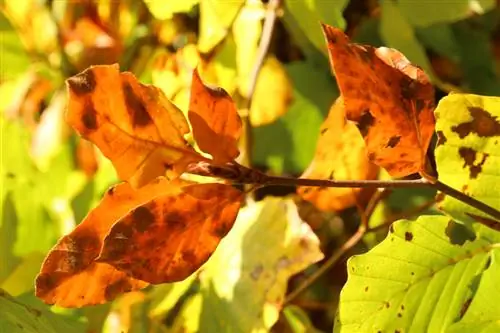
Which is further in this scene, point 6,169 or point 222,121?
point 6,169

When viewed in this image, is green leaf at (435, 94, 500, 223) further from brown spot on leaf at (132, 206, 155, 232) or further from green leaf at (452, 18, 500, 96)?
green leaf at (452, 18, 500, 96)

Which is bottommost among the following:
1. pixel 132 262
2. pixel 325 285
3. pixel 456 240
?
→ pixel 325 285

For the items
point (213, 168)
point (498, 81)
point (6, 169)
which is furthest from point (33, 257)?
point (498, 81)

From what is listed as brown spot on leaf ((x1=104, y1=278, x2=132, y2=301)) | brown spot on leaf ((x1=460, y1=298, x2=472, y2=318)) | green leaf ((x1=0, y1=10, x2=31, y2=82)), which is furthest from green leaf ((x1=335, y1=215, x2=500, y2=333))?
green leaf ((x1=0, y1=10, x2=31, y2=82))

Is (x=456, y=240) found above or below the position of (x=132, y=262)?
below

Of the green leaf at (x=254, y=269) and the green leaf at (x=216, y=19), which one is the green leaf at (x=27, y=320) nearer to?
the green leaf at (x=254, y=269)

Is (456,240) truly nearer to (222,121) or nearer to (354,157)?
(354,157)

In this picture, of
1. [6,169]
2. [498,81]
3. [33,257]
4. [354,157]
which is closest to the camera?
[354,157]

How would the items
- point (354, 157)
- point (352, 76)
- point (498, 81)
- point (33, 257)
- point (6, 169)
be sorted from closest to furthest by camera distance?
1. point (352, 76)
2. point (354, 157)
3. point (33, 257)
4. point (6, 169)
5. point (498, 81)
